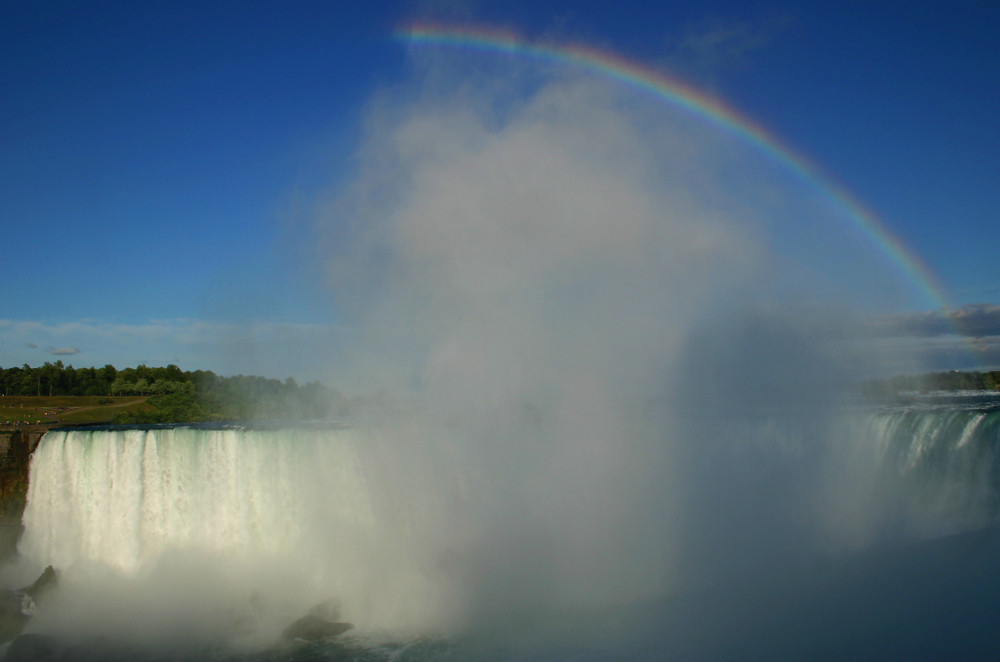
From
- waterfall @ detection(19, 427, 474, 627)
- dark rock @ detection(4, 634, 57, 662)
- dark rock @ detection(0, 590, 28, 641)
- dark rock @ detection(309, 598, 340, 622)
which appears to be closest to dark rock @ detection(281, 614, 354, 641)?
dark rock @ detection(309, 598, 340, 622)

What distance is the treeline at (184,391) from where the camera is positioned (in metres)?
37.1

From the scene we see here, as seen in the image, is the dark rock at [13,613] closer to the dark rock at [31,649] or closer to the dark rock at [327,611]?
the dark rock at [31,649]

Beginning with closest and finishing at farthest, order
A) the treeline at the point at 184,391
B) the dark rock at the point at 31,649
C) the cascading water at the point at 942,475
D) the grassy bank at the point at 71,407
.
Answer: the dark rock at the point at 31,649
the cascading water at the point at 942,475
the treeline at the point at 184,391
the grassy bank at the point at 71,407

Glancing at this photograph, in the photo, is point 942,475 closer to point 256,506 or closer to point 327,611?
point 327,611

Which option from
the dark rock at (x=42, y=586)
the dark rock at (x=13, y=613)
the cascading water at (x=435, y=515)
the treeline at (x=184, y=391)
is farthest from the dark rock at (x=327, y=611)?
the treeline at (x=184, y=391)

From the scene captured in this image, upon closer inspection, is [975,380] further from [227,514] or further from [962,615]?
[227,514]

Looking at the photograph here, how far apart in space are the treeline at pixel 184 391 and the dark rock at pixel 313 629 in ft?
50.2

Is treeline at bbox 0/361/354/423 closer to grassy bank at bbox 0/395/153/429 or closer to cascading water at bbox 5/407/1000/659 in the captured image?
grassy bank at bbox 0/395/153/429

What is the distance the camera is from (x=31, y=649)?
15391 millimetres

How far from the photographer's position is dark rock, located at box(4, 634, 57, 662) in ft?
49.6

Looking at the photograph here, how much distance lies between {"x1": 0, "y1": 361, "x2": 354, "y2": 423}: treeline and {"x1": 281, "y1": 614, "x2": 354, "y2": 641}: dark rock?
50.2ft

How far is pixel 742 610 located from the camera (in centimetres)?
1469

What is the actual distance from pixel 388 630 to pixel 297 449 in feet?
19.6

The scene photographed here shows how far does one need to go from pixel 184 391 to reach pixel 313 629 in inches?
1599
